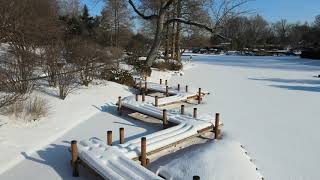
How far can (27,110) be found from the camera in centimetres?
973

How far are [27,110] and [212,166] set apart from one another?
5545mm

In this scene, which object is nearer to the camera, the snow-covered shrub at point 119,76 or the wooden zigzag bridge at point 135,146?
the wooden zigzag bridge at point 135,146

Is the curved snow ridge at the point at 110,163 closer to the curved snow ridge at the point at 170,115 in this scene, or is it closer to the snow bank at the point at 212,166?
the snow bank at the point at 212,166

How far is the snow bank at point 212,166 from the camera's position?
21.0 ft

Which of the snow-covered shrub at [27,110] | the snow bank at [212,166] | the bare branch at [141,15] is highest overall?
the bare branch at [141,15]

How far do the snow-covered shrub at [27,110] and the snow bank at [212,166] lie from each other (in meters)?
4.45

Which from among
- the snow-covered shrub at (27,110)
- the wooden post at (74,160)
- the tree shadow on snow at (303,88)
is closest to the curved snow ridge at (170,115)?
the snow-covered shrub at (27,110)

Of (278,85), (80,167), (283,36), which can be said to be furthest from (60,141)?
(283,36)

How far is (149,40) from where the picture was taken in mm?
38781

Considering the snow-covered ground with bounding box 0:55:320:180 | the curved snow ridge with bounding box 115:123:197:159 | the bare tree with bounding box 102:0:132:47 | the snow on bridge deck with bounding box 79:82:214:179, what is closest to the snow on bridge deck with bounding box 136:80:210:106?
the snow-covered ground with bounding box 0:55:320:180

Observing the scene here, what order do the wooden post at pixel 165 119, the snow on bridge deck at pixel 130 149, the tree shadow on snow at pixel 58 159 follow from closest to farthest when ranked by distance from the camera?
the snow on bridge deck at pixel 130 149
the tree shadow on snow at pixel 58 159
the wooden post at pixel 165 119

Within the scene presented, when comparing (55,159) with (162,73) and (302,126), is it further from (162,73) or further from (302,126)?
(162,73)

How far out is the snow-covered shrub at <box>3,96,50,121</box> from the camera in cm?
939

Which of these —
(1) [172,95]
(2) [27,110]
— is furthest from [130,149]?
(1) [172,95]
